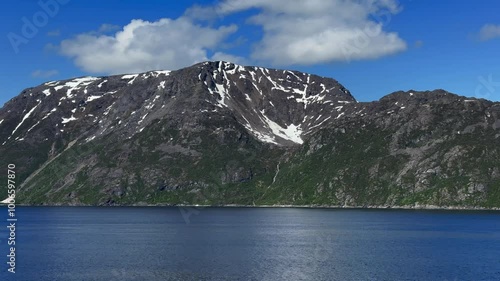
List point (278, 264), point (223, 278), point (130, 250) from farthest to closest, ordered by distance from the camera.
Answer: point (130, 250) < point (278, 264) < point (223, 278)

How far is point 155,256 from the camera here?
158 m

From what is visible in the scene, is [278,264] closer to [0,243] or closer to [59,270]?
[59,270]

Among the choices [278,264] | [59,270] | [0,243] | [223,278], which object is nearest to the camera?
[223,278]

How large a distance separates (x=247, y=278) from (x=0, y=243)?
97315 mm

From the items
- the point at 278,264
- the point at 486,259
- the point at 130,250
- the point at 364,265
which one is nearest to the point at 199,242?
the point at 130,250

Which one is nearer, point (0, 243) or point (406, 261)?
point (406, 261)

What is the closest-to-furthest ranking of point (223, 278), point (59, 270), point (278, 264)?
1. point (223, 278)
2. point (59, 270)
3. point (278, 264)

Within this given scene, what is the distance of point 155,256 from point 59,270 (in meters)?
29.7

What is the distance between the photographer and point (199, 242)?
195 metres

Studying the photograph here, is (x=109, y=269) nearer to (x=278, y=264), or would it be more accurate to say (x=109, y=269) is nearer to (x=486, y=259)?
(x=278, y=264)

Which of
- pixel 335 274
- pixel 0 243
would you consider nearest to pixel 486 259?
pixel 335 274

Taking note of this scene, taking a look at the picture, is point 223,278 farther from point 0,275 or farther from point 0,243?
point 0,243

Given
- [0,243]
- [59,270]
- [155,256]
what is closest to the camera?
[59,270]

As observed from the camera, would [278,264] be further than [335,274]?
Yes
